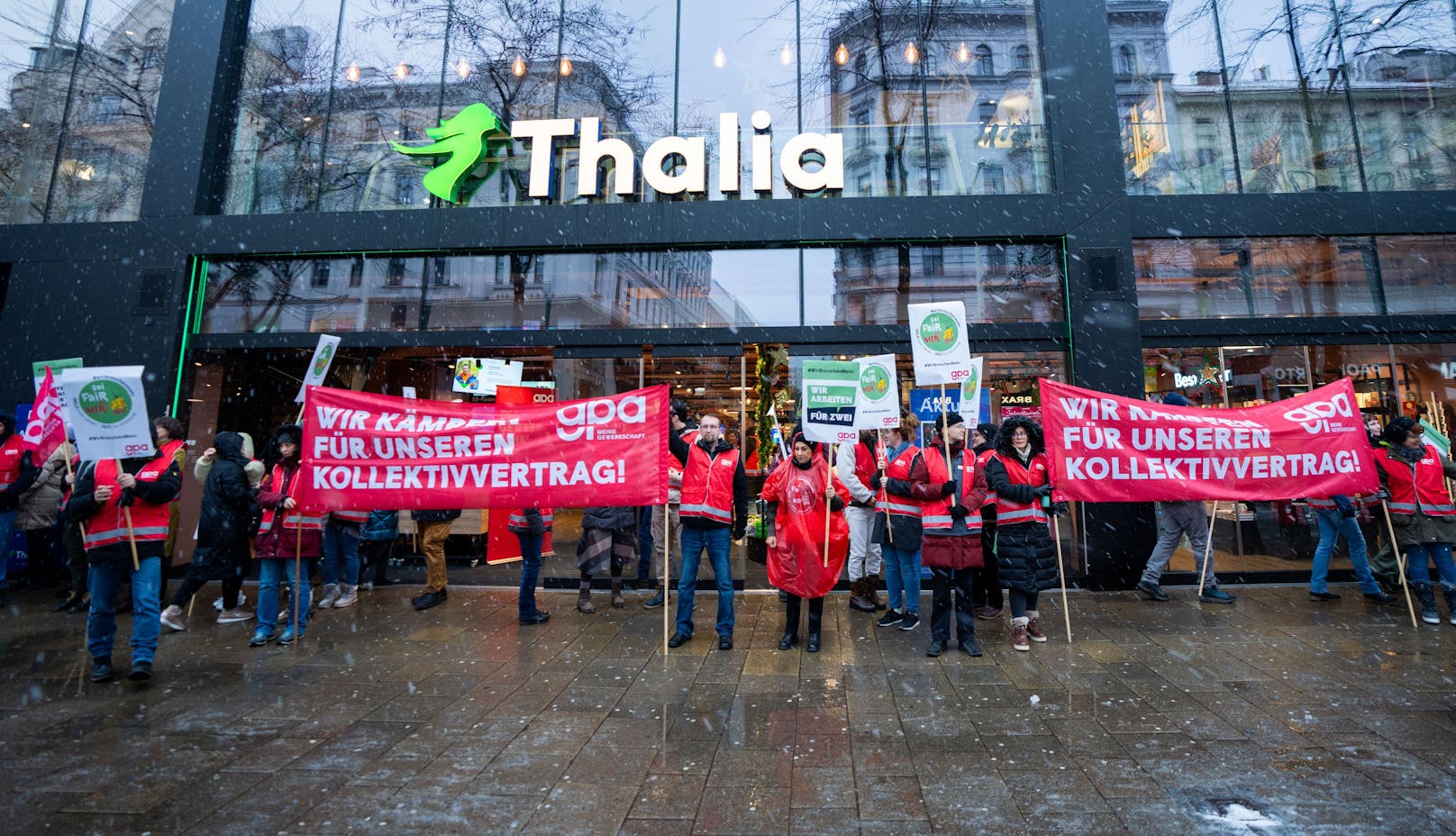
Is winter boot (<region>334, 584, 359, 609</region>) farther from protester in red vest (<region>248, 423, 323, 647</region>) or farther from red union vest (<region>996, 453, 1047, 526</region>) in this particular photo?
red union vest (<region>996, 453, 1047, 526</region>)

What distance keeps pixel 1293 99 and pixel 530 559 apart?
12.3 m

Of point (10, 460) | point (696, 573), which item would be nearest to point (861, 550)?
point (696, 573)

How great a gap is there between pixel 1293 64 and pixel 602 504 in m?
11.7

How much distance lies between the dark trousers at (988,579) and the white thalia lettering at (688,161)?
17.8 ft

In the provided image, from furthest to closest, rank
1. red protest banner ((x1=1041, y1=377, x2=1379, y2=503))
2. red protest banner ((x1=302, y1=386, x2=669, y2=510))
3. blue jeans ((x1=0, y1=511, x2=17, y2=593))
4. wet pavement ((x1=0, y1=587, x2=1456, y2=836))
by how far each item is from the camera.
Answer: blue jeans ((x1=0, y1=511, x2=17, y2=593)) < red protest banner ((x1=1041, y1=377, x2=1379, y2=503)) < red protest banner ((x1=302, y1=386, x2=669, y2=510)) < wet pavement ((x1=0, y1=587, x2=1456, y2=836))

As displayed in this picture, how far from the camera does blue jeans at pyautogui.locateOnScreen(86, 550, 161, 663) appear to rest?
205 inches

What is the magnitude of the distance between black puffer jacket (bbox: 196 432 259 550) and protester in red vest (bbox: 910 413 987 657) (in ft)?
20.4

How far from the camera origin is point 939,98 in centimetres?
1011

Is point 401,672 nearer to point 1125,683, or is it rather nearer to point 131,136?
point 1125,683

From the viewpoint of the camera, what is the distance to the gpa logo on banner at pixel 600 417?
21.2ft

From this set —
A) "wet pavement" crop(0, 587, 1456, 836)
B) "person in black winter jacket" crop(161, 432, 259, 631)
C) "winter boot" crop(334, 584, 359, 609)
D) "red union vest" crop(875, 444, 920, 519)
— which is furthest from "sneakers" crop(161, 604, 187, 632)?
"red union vest" crop(875, 444, 920, 519)

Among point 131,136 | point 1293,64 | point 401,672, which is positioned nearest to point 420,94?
point 131,136

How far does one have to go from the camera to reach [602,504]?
6285 millimetres

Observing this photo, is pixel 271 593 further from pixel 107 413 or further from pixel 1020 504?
pixel 1020 504
